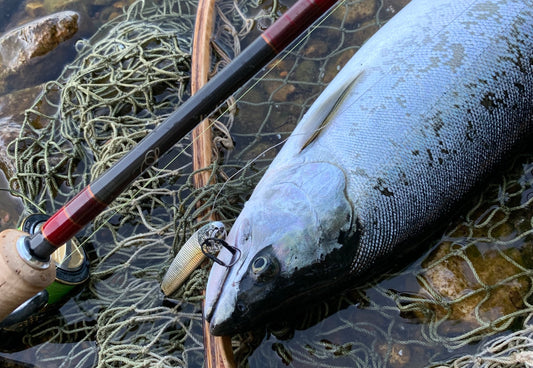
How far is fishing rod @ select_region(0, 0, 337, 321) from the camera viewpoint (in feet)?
7.91

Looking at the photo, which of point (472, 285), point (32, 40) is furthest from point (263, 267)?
point (32, 40)

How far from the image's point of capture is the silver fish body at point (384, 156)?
99.7 inches

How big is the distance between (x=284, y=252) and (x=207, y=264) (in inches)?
22.2

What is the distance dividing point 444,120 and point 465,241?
29.9 inches

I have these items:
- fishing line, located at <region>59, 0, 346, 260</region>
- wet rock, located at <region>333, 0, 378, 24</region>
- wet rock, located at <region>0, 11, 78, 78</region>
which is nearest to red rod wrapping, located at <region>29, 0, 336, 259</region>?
fishing line, located at <region>59, 0, 346, 260</region>

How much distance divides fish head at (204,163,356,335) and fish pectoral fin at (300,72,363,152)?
8.7 inches

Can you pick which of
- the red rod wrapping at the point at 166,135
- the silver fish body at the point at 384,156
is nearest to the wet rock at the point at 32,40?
the red rod wrapping at the point at 166,135

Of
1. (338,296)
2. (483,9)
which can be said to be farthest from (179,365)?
(483,9)

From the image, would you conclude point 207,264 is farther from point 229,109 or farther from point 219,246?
point 229,109

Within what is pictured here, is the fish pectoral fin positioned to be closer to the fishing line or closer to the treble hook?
A: the fishing line

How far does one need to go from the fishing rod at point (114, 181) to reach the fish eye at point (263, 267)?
Answer: 28.1 inches

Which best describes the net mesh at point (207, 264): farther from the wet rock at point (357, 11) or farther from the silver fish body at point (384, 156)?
the silver fish body at point (384, 156)

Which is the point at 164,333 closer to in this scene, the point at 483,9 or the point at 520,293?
the point at 520,293

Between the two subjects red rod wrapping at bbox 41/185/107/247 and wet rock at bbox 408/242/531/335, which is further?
wet rock at bbox 408/242/531/335
